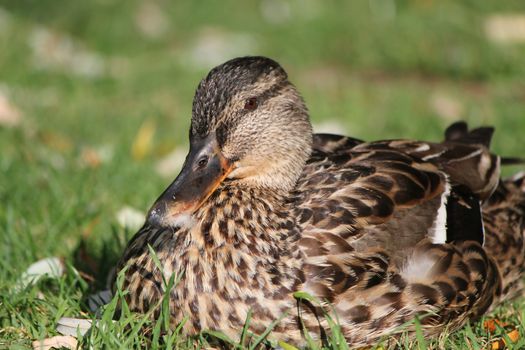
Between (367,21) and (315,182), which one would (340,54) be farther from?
(315,182)

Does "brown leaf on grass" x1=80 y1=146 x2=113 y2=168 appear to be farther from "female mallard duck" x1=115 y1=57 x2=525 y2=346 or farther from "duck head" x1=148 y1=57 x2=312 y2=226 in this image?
"duck head" x1=148 y1=57 x2=312 y2=226

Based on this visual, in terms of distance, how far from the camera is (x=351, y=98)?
6.78m

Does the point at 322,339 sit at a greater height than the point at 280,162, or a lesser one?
lesser

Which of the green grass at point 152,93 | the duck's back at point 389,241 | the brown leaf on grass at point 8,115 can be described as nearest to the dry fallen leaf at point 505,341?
the green grass at point 152,93

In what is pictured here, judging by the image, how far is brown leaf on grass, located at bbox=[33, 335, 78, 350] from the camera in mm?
2783

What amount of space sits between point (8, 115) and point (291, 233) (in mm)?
3277

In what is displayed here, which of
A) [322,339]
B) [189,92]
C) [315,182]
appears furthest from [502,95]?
[322,339]

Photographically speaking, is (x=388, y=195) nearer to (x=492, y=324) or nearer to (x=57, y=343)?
(x=492, y=324)

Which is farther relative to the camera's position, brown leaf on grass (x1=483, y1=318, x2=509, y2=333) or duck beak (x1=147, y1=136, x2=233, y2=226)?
brown leaf on grass (x1=483, y1=318, x2=509, y2=333)

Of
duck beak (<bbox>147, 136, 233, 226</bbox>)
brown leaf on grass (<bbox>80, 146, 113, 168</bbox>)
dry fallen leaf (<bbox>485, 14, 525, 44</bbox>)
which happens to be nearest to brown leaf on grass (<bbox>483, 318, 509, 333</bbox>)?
duck beak (<bbox>147, 136, 233, 226</bbox>)

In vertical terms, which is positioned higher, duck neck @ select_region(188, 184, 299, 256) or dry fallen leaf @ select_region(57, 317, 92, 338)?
duck neck @ select_region(188, 184, 299, 256)

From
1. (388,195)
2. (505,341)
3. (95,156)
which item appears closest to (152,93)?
(95,156)

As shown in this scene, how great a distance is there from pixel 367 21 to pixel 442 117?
2.34 m

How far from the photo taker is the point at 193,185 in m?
2.88
